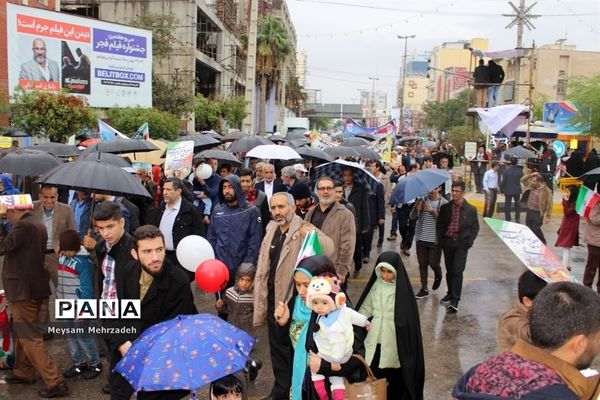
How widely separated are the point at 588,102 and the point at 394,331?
24.6m

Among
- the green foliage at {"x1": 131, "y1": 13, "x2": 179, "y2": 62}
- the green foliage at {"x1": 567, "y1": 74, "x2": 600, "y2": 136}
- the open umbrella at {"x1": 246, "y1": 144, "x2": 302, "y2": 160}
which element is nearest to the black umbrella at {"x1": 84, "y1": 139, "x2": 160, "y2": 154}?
the open umbrella at {"x1": 246, "y1": 144, "x2": 302, "y2": 160}

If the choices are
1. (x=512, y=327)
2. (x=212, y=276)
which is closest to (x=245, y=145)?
(x=212, y=276)

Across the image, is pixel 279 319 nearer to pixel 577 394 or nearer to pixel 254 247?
pixel 254 247

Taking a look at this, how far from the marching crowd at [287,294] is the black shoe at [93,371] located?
0.5 inches

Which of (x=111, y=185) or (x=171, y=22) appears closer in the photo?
(x=111, y=185)

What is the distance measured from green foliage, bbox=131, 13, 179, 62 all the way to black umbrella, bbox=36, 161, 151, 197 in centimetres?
2850

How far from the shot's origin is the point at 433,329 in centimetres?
717

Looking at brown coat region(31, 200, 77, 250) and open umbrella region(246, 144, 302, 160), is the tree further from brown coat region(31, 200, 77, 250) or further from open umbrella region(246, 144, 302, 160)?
brown coat region(31, 200, 77, 250)

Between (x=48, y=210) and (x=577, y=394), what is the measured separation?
5.37 metres

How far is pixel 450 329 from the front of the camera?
7.20 m

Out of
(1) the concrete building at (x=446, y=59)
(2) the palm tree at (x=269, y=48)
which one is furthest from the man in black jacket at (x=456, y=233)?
(1) the concrete building at (x=446, y=59)

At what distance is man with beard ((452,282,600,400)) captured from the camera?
200 centimetres

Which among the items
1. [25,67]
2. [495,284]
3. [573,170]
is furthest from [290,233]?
[25,67]

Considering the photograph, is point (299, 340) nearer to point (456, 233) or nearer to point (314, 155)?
point (456, 233)
